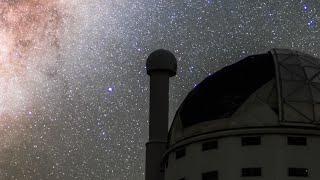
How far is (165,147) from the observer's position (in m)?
39.8

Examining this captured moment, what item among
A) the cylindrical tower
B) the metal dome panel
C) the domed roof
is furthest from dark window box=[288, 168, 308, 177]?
the cylindrical tower

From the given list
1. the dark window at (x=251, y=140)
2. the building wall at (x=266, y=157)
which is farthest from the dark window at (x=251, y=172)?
the dark window at (x=251, y=140)

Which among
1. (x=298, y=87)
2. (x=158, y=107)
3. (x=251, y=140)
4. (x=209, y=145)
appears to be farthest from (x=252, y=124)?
(x=158, y=107)

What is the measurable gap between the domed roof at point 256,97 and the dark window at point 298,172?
264 cm

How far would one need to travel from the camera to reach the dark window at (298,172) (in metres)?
31.9

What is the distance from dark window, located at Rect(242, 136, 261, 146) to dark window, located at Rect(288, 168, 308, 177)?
2.43m

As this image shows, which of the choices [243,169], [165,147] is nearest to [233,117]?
[243,169]

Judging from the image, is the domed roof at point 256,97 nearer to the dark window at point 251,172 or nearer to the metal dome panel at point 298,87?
the metal dome panel at point 298,87

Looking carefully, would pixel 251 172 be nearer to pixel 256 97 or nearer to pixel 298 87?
pixel 256 97

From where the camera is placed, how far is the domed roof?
32938mm

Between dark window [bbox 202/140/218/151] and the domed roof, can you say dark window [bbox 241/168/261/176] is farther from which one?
the domed roof

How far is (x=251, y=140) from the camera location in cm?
3262

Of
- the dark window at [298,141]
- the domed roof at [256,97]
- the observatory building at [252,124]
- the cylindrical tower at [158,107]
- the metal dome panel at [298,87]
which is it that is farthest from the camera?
the cylindrical tower at [158,107]

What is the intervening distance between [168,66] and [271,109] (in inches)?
453
